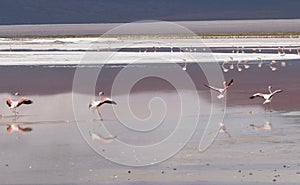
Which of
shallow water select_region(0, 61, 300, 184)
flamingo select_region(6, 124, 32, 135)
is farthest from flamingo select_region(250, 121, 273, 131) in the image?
flamingo select_region(6, 124, 32, 135)

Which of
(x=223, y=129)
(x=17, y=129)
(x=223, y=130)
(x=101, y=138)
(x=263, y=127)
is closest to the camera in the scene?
(x=101, y=138)

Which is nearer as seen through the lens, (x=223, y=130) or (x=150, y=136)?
(x=150, y=136)

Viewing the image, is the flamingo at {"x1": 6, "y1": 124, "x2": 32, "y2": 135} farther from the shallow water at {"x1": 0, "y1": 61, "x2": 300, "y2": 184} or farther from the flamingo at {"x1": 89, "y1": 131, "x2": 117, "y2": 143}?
the flamingo at {"x1": 89, "y1": 131, "x2": 117, "y2": 143}

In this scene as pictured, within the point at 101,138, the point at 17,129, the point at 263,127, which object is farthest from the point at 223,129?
the point at 17,129

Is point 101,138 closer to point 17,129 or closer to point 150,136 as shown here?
point 150,136

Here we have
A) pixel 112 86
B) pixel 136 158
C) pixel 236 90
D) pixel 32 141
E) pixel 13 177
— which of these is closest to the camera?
pixel 13 177

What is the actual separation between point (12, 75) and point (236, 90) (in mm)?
13822

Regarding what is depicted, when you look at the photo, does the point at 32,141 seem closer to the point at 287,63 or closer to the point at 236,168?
the point at 236,168

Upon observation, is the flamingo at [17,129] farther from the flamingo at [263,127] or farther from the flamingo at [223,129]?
the flamingo at [263,127]

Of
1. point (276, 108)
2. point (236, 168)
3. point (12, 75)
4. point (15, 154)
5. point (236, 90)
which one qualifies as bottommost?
point (236, 168)

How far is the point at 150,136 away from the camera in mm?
19578

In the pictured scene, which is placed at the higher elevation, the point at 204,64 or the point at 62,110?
the point at 204,64

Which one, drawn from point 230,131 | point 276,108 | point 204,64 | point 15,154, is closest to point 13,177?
point 15,154

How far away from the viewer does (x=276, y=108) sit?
24141 millimetres
